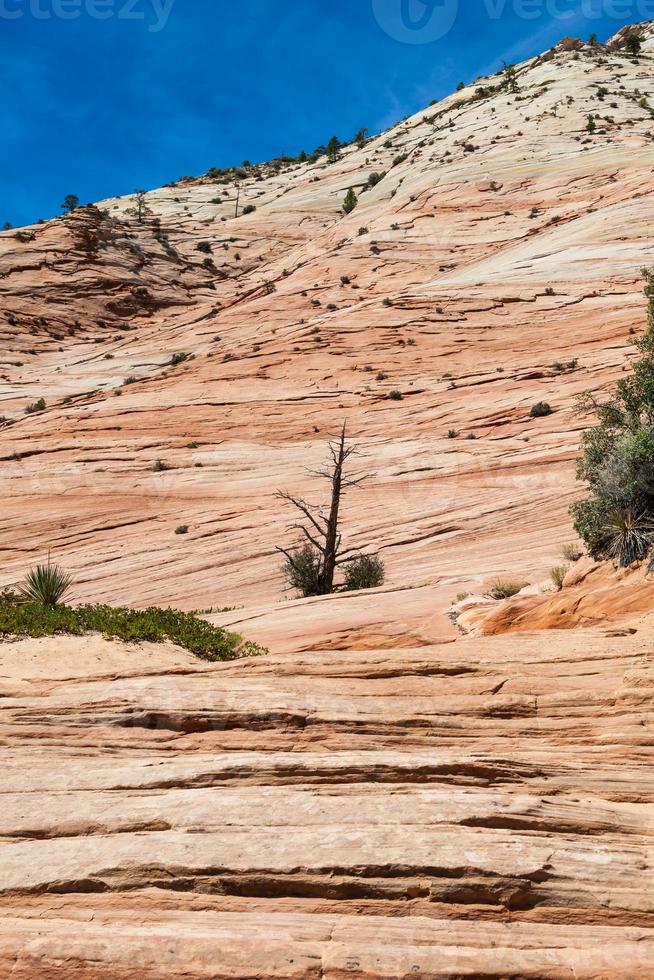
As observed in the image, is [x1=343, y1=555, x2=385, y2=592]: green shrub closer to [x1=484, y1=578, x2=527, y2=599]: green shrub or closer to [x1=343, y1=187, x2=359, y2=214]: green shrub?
[x1=484, y1=578, x2=527, y2=599]: green shrub

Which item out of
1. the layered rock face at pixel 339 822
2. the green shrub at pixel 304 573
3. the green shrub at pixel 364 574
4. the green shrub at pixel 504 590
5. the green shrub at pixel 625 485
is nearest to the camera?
the layered rock face at pixel 339 822

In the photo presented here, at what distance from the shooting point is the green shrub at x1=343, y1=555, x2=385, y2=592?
685 inches

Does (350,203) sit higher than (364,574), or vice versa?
(350,203)

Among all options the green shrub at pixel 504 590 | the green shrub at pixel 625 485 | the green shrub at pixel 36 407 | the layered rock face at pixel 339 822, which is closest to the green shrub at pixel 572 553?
the green shrub at pixel 504 590

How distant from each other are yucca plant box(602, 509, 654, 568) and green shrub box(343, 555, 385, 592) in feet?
23.2

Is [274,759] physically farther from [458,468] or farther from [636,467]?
[458,468]

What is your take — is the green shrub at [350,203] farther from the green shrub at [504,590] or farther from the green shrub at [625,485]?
the green shrub at [504,590]

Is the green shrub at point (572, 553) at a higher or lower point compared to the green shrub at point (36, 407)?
lower

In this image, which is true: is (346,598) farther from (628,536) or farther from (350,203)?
(350,203)

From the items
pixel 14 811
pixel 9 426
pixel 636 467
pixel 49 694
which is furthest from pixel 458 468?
pixel 9 426

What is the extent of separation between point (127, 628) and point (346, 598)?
455 centimetres

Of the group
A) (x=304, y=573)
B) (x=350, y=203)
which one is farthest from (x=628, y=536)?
(x=350, y=203)

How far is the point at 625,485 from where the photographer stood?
11102 millimetres

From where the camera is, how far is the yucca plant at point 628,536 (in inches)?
405
